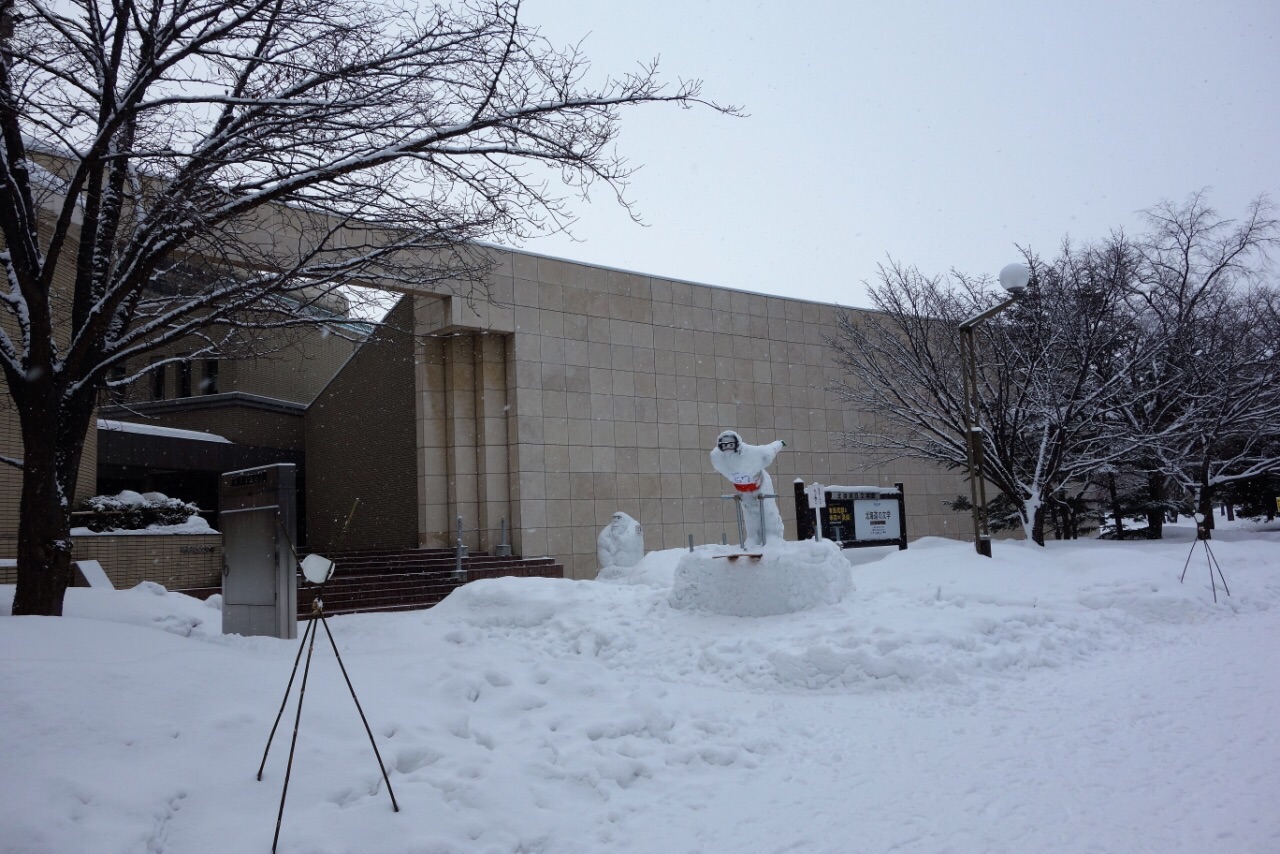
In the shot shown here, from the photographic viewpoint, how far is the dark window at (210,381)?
111 ft

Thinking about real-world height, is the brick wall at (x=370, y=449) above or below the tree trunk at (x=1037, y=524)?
above

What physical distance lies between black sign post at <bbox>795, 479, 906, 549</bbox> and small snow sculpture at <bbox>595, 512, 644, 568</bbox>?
371 cm

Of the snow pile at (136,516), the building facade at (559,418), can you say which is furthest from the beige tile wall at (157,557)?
the building facade at (559,418)

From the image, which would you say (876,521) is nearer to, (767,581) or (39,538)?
(767,581)

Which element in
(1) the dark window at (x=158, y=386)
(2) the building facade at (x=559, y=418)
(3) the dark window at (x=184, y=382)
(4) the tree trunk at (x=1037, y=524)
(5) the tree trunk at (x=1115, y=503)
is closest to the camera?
(4) the tree trunk at (x=1037, y=524)

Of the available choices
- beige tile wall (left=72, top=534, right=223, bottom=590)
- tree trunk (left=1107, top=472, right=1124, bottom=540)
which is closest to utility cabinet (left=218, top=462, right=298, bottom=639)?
beige tile wall (left=72, top=534, right=223, bottom=590)

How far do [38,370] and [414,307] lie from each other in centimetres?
1518

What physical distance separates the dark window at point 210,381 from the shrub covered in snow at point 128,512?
20.1m

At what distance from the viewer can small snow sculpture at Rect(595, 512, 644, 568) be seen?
1975cm

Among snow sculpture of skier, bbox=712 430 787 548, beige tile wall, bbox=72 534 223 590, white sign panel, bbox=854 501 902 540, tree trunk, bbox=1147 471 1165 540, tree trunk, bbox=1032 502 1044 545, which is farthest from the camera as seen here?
tree trunk, bbox=1147 471 1165 540

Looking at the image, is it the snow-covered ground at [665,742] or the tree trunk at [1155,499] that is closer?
the snow-covered ground at [665,742]

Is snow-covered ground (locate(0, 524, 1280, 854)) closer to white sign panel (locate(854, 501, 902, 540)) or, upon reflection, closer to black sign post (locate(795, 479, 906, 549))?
black sign post (locate(795, 479, 906, 549))

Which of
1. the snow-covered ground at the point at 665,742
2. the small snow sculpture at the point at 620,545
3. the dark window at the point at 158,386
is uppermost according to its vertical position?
the dark window at the point at 158,386

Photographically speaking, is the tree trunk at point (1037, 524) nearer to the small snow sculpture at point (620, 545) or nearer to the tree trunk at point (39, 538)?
the small snow sculpture at point (620, 545)
